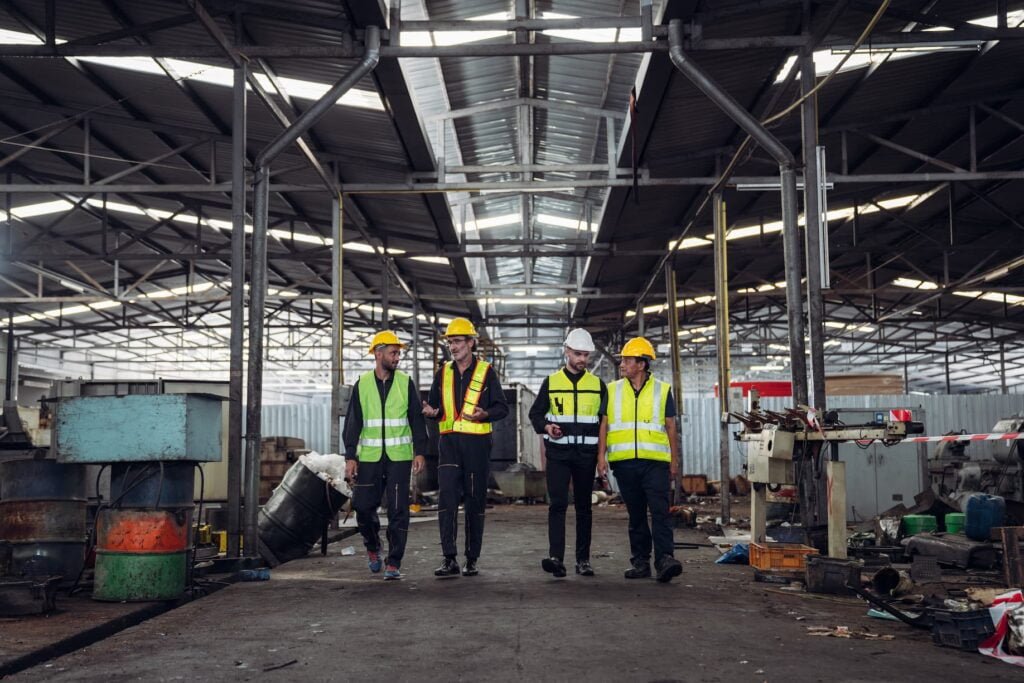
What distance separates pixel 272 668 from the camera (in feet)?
14.4

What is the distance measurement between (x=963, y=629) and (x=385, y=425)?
4.34 meters

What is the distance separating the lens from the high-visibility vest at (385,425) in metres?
7.54

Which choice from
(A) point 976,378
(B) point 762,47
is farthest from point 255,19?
(A) point 976,378

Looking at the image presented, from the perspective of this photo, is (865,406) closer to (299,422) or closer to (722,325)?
(722,325)

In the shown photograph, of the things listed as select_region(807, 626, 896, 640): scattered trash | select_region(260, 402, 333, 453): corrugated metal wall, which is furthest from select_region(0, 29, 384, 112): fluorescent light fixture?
select_region(260, 402, 333, 453): corrugated metal wall

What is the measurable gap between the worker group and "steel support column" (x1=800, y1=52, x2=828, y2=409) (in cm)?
297

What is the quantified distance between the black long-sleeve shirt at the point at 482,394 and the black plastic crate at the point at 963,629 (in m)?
3.54

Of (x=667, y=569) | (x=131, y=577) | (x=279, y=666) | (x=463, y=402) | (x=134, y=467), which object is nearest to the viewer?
(x=279, y=666)

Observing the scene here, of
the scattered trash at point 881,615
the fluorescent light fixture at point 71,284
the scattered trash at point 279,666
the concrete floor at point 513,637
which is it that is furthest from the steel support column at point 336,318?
the fluorescent light fixture at point 71,284

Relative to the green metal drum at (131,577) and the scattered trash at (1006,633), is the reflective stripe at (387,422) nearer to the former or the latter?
the green metal drum at (131,577)

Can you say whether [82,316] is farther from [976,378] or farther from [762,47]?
[976,378]

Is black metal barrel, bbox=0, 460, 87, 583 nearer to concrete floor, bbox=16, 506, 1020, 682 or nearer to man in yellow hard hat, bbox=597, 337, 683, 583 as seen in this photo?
concrete floor, bbox=16, 506, 1020, 682

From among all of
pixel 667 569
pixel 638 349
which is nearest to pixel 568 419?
pixel 638 349

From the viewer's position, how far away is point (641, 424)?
743cm
